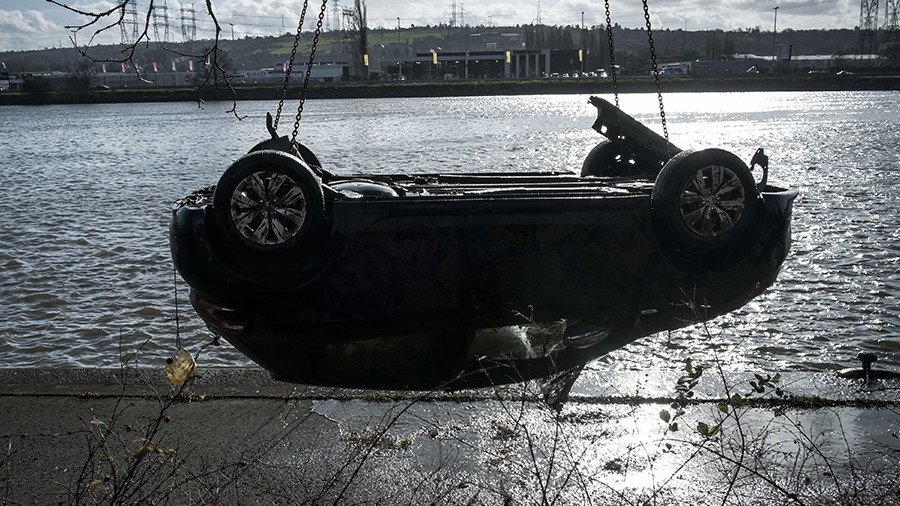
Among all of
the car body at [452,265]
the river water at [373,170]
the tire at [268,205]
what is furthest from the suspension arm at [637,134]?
the tire at [268,205]

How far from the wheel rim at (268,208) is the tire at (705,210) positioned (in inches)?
67.8

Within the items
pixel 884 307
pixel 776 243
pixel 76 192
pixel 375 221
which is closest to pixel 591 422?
pixel 776 243

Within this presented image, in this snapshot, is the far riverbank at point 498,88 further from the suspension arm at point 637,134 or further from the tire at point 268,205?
the tire at point 268,205

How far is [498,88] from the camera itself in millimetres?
109188

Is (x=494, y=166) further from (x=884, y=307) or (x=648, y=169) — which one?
(x=648, y=169)

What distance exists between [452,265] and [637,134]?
1981 mm

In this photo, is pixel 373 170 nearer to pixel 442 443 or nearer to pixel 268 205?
pixel 442 443

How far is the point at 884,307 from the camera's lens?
10.8m

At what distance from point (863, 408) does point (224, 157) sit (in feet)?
104

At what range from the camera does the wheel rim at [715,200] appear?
4.31 m

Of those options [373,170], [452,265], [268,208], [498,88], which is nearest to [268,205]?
[268,208]

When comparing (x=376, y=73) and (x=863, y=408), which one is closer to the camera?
(x=863, y=408)

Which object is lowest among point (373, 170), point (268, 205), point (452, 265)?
point (373, 170)

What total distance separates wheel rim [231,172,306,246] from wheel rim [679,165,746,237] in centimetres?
190
